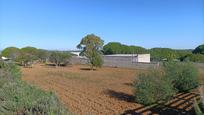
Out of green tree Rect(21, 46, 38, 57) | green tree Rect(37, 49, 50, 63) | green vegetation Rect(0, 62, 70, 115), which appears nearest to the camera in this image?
green vegetation Rect(0, 62, 70, 115)

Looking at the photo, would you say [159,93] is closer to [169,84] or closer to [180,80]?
[169,84]

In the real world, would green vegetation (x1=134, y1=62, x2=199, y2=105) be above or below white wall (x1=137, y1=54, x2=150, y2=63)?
below

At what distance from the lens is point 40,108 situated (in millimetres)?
5621

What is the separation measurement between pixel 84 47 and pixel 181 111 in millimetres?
44831

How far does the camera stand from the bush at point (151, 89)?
1423 centimetres

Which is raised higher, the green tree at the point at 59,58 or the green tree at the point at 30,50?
the green tree at the point at 30,50

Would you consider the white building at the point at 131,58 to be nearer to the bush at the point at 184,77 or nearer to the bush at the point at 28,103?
the bush at the point at 184,77

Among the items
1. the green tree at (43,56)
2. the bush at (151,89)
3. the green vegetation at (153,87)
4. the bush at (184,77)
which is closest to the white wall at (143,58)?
the green tree at (43,56)

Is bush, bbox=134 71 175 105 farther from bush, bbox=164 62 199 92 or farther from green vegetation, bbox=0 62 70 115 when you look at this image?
green vegetation, bbox=0 62 70 115

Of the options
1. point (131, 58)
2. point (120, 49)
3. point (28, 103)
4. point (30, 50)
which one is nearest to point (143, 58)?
point (131, 58)

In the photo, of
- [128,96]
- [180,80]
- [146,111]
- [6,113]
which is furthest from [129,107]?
[6,113]

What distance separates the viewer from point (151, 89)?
14.4 metres

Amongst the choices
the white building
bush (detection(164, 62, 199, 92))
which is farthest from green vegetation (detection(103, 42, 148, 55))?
bush (detection(164, 62, 199, 92))

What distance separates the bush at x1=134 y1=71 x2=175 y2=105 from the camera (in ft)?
46.7
